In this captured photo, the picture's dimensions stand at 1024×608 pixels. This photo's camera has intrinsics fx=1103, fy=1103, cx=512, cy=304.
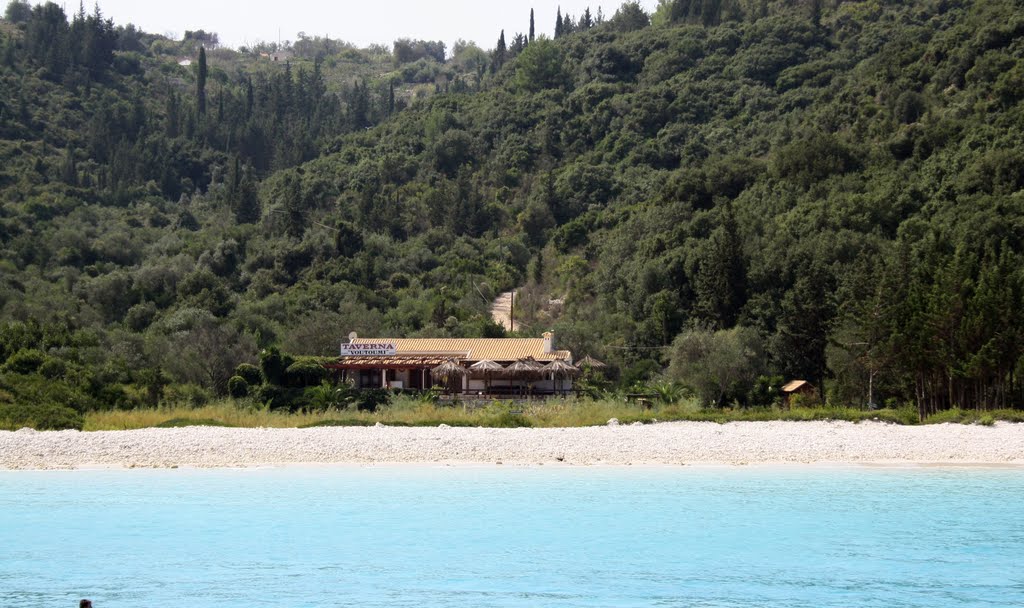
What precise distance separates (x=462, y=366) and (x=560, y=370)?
398cm

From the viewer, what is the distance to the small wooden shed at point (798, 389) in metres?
39.1

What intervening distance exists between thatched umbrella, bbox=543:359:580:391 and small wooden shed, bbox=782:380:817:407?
24.3 feet

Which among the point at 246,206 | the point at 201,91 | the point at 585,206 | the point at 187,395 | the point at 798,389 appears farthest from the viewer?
the point at 201,91

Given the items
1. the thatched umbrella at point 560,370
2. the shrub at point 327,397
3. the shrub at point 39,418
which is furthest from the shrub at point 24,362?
the thatched umbrella at point 560,370

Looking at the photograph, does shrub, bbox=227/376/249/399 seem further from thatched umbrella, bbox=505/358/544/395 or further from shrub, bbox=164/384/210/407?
thatched umbrella, bbox=505/358/544/395

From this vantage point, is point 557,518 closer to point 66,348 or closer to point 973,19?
point 66,348

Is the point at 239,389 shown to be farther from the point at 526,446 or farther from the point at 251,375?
the point at 526,446

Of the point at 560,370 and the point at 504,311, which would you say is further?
the point at 504,311

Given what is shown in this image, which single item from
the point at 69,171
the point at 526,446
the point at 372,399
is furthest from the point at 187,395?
the point at 69,171

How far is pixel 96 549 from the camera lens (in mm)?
17984

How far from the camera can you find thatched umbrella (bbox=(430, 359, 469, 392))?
130 ft

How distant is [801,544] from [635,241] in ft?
144

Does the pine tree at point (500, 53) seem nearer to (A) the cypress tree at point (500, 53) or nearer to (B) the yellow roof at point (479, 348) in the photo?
(A) the cypress tree at point (500, 53)

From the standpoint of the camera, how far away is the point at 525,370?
39.1 m
